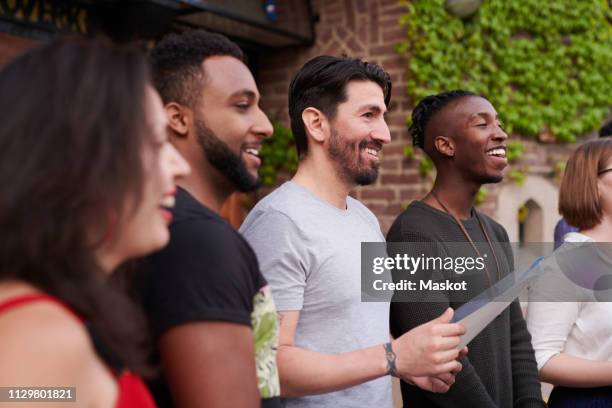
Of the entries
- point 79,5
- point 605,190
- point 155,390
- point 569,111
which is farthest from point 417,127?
point 569,111

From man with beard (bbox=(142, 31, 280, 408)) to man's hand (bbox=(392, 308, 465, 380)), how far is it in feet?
1.56

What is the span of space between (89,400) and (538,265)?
1420 millimetres

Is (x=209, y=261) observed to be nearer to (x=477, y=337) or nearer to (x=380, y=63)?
(x=477, y=337)

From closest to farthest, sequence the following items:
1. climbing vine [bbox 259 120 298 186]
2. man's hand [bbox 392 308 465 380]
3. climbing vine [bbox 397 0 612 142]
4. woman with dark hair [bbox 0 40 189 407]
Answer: woman with dark hair [bbox 0 40 189 407]
man's hand [bbox 392 308 465 380]
climbing vine [bbox 397 0 612 142]
climbing vine [bbox 259 120 298 186]

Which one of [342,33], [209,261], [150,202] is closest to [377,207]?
[342,33]

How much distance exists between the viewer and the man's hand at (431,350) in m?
1.70

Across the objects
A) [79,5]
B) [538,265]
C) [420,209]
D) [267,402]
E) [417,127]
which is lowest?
[267,402]

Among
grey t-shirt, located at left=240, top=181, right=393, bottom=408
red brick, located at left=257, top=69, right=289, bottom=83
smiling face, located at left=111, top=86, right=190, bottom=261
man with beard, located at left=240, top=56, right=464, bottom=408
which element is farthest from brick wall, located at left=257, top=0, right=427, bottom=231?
smiling face, located at left=111, top=86, right=190, bottom=261

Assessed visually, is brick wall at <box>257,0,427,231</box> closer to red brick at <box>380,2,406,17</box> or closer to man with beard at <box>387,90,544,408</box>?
red brick at <box>380,2,406,17</box>

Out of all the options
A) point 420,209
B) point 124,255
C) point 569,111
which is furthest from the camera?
point 569,111

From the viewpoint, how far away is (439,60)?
4824 millimetres

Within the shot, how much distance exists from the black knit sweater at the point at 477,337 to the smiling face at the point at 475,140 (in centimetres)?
21

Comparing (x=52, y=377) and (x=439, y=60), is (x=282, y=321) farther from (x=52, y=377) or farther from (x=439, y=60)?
(x=439, y=60)

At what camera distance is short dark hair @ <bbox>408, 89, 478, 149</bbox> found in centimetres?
278
